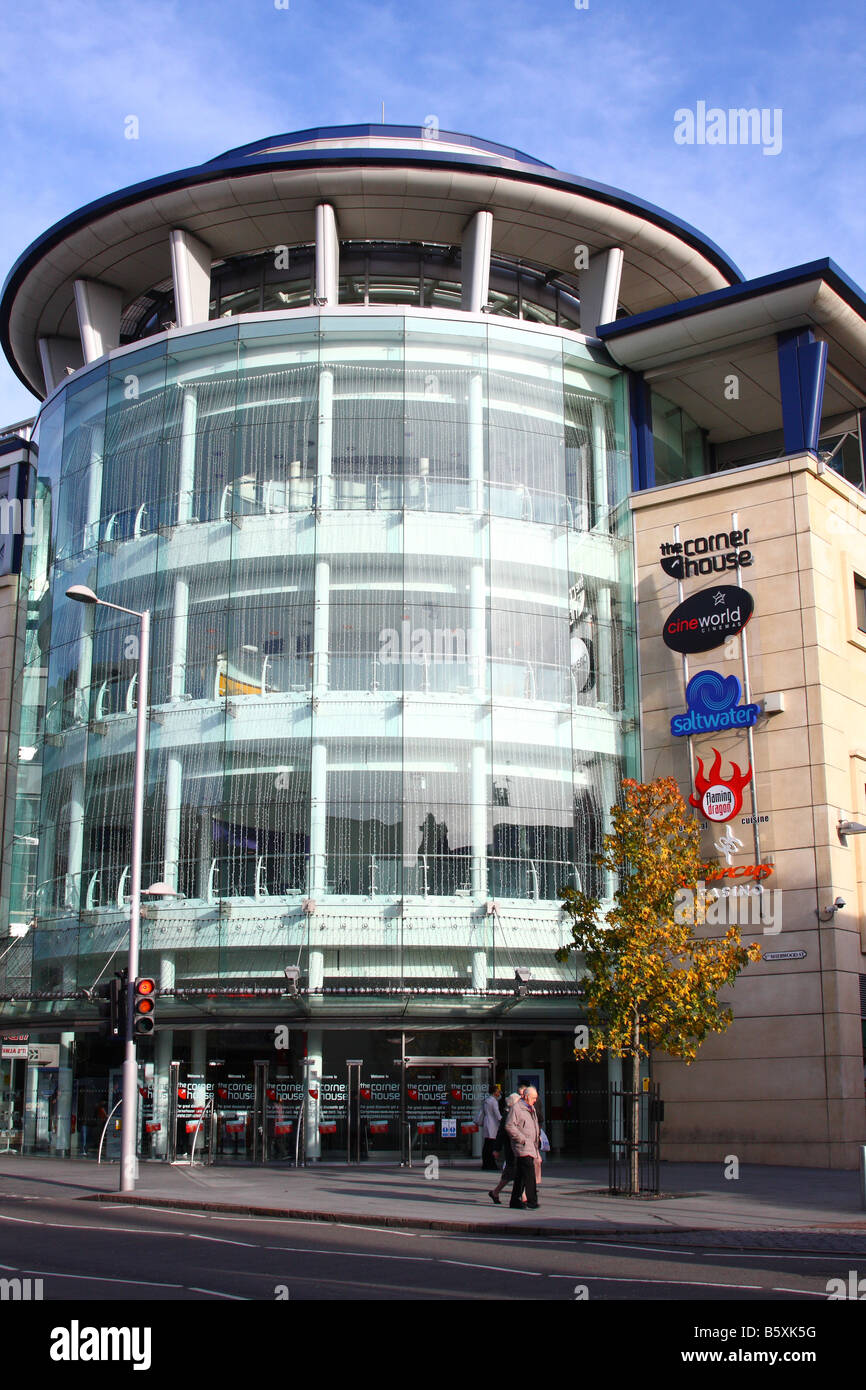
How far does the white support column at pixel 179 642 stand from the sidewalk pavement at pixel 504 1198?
11556 mm

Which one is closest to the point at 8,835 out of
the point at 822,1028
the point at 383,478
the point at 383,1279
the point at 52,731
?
the point at 52,731

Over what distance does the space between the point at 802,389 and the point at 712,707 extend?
27.1ft

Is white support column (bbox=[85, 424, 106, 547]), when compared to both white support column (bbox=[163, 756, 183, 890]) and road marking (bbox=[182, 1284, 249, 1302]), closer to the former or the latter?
white support column (bbox=[163, 756, 183, 890])

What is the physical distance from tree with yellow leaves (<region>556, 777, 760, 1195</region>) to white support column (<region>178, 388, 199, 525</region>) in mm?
16678

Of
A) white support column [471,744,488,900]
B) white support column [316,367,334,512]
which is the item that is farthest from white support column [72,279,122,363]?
white support column [471,744,488,900]

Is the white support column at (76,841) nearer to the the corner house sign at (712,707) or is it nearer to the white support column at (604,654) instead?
the white support column at (604,654)

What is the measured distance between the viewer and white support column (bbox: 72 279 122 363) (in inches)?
1602

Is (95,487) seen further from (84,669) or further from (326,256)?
(326,256)

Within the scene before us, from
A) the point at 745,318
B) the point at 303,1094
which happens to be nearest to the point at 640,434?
the point at 745,318

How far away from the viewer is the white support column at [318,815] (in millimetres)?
32938

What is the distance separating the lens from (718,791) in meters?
33.3

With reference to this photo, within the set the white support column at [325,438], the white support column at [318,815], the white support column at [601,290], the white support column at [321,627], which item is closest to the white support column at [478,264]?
the white support column at [601,290]

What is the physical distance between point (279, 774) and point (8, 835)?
38.1 ft

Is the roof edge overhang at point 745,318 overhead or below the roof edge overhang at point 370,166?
below
